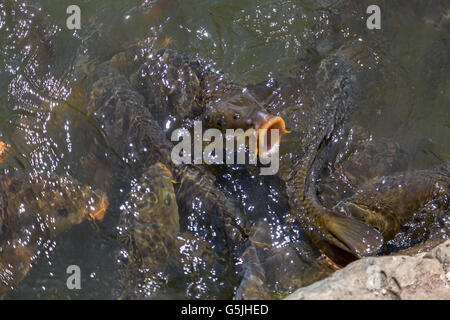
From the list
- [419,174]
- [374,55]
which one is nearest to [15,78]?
[374,55]

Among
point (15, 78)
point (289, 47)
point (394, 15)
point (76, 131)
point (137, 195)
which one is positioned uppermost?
point (394, 15)

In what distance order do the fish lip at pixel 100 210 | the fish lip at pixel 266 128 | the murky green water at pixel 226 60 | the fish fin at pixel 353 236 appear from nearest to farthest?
the fish fin at pixel 353 236, the fish lip at pixel 266 128, the fish lip at pixel 100 210, the murky green water at pixel 226 60

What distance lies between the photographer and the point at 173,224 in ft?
11.5

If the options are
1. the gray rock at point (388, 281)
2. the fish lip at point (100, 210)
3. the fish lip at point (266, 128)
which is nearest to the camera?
the gray rock at point (388, 281)

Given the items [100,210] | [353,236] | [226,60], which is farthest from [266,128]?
[100,210]

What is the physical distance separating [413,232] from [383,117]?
124cm

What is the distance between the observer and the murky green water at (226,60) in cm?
398

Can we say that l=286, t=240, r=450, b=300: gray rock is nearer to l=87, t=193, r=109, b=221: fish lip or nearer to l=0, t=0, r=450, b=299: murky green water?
l=0, t=0, r=450, b=299: murky green water

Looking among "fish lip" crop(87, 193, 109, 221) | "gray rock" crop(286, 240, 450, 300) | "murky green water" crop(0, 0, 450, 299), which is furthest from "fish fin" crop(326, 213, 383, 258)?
"fish lip" crop(87, 193, 109, 221)

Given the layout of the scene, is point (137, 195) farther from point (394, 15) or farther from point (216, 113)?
point (394, 15)

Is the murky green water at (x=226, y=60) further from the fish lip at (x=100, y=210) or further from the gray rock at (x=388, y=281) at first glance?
the gray rock at (x=388, y=281)
